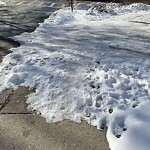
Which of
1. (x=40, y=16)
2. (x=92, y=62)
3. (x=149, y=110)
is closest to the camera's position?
(x=149, y=110)

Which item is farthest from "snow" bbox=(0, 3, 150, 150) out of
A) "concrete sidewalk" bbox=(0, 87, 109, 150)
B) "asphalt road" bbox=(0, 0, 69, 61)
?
"asphalt road" bbox=(0, 0, 69, 61)

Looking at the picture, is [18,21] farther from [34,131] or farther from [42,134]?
[42,134]

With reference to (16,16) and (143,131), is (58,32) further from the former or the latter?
(143,131)

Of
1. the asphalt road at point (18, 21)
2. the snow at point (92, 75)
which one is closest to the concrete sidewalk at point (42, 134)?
the snow at point (92, 75)

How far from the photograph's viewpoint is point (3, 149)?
4.14 metres

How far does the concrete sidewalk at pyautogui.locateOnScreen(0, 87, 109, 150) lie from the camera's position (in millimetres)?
4141

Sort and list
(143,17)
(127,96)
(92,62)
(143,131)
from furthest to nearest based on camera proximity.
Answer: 1. (143,17)
2. (92,62)
3. (127,96)
4. (143,131)

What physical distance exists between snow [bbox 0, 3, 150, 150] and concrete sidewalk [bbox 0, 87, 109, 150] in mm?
147

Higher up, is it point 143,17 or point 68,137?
point 68,137

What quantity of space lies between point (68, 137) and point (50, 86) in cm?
156

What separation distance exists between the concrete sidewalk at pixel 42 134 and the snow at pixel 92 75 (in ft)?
0.48

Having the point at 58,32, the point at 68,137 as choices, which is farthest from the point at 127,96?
the point at 58,32

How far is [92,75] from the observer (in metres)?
5.95

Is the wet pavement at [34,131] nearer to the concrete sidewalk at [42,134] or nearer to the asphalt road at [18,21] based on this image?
the concrete sidewalk at [42,134]
